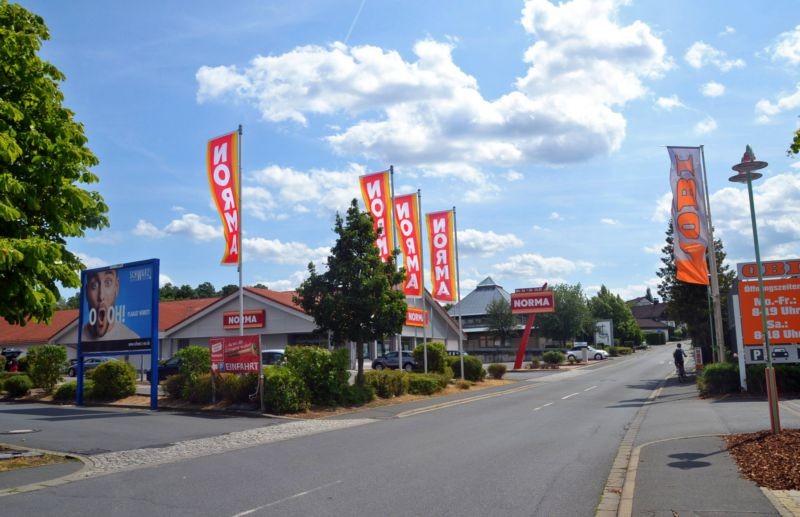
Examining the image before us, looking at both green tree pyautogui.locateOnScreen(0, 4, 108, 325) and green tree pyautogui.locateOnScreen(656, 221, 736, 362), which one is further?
green tree pyautogui.locateOnScreen(656, 221, 736, 362)

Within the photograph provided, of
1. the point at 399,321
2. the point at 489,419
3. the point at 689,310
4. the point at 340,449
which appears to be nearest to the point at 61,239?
the point at 340,449

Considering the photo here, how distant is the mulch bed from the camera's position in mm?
8086

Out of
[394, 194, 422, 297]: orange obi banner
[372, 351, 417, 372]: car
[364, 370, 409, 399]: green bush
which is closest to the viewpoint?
[364, 370, 409, 399]: green bush

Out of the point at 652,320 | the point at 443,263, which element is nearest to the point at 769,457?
the point at 443,263

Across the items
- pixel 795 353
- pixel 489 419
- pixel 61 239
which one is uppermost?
pixel 61 239

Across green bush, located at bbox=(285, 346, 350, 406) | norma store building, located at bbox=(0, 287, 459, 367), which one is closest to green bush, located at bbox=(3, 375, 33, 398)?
green bush, located at bbox=(285, 346, 350, 406)

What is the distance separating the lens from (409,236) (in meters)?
30.3

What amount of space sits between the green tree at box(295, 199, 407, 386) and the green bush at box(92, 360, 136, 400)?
6727 mm

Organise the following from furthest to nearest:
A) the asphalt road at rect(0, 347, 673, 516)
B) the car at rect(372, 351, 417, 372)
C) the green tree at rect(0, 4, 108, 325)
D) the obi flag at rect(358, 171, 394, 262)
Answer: the car at rect(372, 351, 417, 372)
the obi flag at rect(358, 171, 394, 262)
the green tree at rect(0, 4, 108, 325)
the asphalt road at rect(0, 347, 673, 516)

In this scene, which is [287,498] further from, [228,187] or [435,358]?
[435,358]

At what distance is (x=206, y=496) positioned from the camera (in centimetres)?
859

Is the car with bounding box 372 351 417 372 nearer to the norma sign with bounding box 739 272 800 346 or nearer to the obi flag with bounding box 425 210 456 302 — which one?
the obi flag with bounding box 425 210 456 302

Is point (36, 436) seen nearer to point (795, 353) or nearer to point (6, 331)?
point (795, 353)

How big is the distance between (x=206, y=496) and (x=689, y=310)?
34.1 metres
